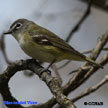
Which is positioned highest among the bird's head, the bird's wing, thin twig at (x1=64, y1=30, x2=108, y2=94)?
the bird's head

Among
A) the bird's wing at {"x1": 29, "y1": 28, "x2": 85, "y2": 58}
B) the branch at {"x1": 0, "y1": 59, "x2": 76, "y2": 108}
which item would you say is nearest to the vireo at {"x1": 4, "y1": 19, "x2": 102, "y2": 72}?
the bird's wing at {"x1": 29, "y1": 28, "x2": 85, "y2": 58}

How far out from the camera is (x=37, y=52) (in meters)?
3.05

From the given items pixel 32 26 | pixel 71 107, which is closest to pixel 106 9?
pixel 32 26

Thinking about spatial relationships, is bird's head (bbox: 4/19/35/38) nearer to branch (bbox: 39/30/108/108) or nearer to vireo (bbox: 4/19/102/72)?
vireo (bbox: 4/19/102/72)

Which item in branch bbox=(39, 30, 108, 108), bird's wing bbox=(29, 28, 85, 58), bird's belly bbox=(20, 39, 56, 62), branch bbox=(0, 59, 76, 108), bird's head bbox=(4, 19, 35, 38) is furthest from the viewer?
bird's head bbox=(4, 19, 35, 38)

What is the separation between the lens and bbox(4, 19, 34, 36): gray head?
137 inches

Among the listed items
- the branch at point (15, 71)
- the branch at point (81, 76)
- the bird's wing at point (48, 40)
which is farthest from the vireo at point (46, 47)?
the branch at point (15, 71)

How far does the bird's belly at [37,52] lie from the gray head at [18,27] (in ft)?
1.18

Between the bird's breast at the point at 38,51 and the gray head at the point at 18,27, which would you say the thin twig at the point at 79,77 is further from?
the gray head at the point at 18,27

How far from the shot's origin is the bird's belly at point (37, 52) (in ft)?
9.93

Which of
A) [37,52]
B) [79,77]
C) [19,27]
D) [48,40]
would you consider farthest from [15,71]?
[19,27]

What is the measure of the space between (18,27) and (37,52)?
62 centimetres

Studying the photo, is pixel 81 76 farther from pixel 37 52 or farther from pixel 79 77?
pixel 37 52

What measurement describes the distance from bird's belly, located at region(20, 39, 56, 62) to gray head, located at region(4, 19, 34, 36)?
36 centimetres
